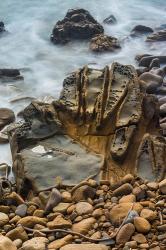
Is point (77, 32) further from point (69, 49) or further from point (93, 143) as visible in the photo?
point (93, 143)

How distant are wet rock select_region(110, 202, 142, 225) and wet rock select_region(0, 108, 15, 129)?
14.6 ft

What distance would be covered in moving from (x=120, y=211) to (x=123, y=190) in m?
0.48

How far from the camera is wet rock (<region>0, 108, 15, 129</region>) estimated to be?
898 centimetres

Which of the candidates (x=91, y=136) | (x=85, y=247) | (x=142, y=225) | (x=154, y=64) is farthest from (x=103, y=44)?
(x=85, y=247)

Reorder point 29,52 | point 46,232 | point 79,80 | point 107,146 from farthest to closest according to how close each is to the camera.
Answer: point 29,52, point 79,80, point 107,146, point 46,232

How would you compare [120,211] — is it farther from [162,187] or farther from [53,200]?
[53,200]

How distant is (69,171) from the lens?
235 inches

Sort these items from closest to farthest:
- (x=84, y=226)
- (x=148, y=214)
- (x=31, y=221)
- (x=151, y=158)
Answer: (x=148, y=214), (x=84, y=226), (x=31, y=221), (x=151, y=158)

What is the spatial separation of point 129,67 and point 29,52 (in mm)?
7679

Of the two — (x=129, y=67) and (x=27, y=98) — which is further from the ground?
(x=129, y=67)

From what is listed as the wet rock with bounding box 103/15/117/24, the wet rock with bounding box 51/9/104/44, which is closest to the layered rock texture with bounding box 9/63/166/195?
the wet rock with bounding box 51/9/104/44

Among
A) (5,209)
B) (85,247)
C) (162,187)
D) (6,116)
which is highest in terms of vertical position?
(162,187)

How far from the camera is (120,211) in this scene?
4.88 metres

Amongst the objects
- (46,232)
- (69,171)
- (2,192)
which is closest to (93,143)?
(69,171)
